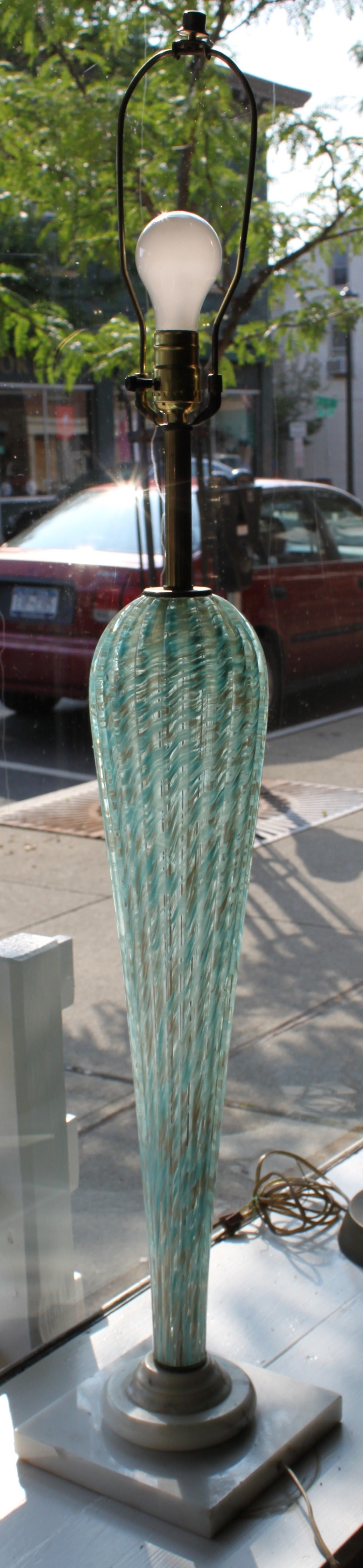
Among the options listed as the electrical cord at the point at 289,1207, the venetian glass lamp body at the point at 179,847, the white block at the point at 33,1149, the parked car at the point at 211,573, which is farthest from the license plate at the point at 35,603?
the electrical cord at the point at 289,1207

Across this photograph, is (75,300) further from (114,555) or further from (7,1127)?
(7,1127)

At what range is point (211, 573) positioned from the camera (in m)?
1.95

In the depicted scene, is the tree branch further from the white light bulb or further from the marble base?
the marble base

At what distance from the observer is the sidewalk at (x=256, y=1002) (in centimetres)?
176

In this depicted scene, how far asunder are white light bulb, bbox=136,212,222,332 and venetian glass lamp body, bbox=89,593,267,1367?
0.78 feet

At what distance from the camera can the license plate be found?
158 cm

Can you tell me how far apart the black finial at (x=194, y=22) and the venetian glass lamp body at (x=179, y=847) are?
49 cm

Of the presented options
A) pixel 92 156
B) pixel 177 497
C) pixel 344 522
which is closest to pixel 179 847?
pixel 177 497

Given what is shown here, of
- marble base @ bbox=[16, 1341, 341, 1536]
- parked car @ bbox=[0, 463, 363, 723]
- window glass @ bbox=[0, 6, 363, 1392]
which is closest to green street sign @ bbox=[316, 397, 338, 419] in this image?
window glass @ bbox=[0, 6, 363, 1392]

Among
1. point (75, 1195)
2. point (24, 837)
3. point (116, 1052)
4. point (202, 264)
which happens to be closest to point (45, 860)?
point (24, 837)

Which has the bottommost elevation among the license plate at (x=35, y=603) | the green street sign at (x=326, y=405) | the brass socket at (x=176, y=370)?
the license plate at (x=35, y=603)

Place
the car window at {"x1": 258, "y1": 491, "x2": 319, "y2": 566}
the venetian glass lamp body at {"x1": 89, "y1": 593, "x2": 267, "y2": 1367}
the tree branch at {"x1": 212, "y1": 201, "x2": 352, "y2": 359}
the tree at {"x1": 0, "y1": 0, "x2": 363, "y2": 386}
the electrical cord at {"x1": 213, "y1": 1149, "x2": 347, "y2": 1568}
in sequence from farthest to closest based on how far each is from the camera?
1. the car window at {"x1": 258, "y1": 491, "x2": 319, "y2": 566}
2. the tree branch at {"x1": 212, "y1": 201, "x2": 352, "y2": 359}
3. the electrical cord at {"x1": 213, "y1": 1149, "x2": 347, "y2": 1568}
4. the tree at {"x1": 0, "y1": 0, "x2": 363, "y2": 386}
5. the venetian glass lamp body at {"x1": 89, "y1": 593, "x2": 267, "y2": 1367}

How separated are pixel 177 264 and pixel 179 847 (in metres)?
0.48

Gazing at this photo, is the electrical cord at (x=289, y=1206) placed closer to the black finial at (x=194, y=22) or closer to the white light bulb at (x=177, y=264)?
the white light bulb at (x=177, y=264)
